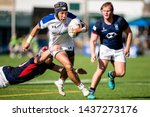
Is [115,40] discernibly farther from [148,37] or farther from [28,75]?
[148,37]

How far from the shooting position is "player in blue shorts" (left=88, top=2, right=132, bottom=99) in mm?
14234

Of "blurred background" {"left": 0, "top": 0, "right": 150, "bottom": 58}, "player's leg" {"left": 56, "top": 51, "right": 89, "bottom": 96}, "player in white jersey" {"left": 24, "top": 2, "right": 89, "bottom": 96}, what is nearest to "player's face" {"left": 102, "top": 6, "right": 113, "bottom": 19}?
"player in white jersey" {"left": 24, "top": 2, "right": 89, "bottom": 96}

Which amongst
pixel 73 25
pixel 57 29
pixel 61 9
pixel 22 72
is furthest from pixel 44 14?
pixel 61 9

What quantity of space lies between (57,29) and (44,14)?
4067 cm

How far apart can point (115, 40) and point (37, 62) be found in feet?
6.27

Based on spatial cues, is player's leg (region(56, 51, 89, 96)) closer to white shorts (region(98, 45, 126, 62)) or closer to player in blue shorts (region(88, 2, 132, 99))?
player in blue shorts (region(88, 2, 132, 99))

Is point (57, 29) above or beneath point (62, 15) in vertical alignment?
beneath

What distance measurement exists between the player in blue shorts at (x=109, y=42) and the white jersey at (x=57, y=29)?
0.59m

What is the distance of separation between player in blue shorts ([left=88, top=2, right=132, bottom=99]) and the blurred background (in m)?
36.5

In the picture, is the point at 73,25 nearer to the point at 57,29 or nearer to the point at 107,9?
the point at 57,29

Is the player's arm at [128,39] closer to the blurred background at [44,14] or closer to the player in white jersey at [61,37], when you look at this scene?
the player in white jersey at [61,37]

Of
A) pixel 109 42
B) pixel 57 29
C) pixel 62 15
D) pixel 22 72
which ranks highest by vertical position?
pixel 62 15

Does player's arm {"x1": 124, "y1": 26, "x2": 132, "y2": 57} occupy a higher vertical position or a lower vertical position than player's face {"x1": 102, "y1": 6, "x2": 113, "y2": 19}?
lower

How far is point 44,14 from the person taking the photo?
54750 millimetres
